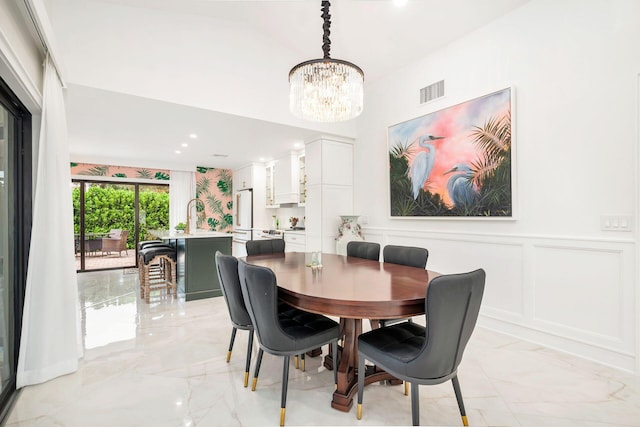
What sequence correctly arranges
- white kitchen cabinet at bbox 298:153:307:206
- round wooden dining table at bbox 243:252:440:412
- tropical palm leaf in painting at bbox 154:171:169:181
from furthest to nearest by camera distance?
→ tropical palm leaf in painting at bbox 154:171:169:181
white kitchen cabinet at bbox 298:153:307:206
round wooden dining table at bbox 243:252:440:412

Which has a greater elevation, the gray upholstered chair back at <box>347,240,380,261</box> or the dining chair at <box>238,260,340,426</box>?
the gray upholstered chair back at <box>347,240,380,261</box>

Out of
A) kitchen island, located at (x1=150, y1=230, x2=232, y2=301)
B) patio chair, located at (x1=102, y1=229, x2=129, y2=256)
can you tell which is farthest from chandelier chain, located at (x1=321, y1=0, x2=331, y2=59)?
patio chair, located at (x1=102, y1=229, x2=129, y2=256)

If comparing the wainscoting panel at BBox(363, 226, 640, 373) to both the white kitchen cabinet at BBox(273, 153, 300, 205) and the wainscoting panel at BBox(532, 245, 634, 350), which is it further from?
the white kitchen cabinet at BBox(273, 153, 300, 205)

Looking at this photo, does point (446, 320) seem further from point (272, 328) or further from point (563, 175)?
point (563, 175)

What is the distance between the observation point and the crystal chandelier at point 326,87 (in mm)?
2344

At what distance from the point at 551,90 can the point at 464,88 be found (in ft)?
2.78

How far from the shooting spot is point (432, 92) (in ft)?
11.9

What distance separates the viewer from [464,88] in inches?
130

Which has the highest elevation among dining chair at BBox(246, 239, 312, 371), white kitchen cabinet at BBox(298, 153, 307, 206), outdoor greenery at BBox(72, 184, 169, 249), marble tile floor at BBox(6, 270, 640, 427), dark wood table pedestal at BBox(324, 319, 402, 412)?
white kitchen cabinet at BBox(298, 153, 307, 206)

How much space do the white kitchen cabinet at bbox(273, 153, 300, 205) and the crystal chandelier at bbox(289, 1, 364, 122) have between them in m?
3.04

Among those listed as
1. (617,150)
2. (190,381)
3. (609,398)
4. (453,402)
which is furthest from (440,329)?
(617,150)

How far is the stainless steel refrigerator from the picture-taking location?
6.75 meters

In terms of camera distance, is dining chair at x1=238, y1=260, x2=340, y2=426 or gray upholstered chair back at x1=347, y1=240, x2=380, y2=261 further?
gray upholstered chair back at x1=347, y1=240, x2=380, y2=261

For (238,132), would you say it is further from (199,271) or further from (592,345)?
(592,345)
